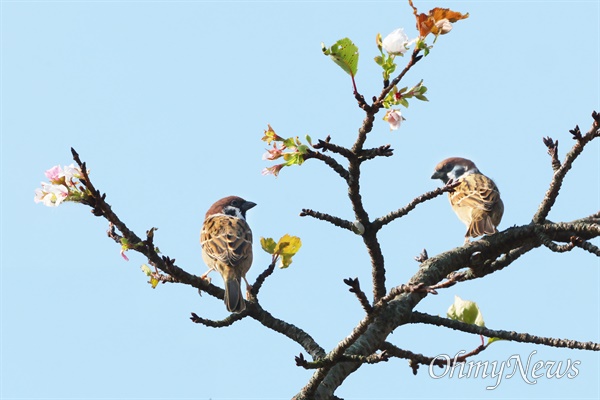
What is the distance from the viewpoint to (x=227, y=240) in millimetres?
6367

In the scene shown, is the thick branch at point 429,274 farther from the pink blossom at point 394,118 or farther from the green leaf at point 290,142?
the green leaf at point 290,142

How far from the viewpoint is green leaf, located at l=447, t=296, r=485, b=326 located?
12.9 ft

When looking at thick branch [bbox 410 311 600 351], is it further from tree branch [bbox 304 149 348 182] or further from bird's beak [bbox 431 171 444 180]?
bird's beak [bbox 431 171 444 180]

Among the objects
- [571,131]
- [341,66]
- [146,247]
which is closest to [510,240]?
[571,131]

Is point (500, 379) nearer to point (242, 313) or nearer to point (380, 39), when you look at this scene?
point (242, 313)

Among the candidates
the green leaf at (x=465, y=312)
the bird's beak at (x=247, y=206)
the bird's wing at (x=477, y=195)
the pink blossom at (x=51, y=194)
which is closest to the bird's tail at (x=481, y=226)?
the bird's wing at (x=477, y=195)

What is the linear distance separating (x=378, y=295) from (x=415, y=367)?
42 cm

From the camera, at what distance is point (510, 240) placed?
446cm

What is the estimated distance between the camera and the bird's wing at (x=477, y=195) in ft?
23.6

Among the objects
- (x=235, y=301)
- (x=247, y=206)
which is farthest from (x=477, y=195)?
(x=235, y=301)

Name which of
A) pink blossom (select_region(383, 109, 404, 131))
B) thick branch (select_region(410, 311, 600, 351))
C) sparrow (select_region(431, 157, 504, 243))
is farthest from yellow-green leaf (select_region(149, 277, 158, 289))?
sparrow (select_region(431, 157, 504, 243))

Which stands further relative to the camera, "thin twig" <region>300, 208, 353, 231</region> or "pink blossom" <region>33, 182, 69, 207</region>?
"thin twig" <region>300, 208, 353, 231</region>

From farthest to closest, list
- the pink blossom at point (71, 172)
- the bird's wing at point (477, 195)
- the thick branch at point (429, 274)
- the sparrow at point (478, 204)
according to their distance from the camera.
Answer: the bird's wing at point (477, 195), the sparrow at point (478, 204), the thick branch at point (429, 274), the pink blossom at point (71, 172)

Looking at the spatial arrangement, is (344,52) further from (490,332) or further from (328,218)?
(490,332)
